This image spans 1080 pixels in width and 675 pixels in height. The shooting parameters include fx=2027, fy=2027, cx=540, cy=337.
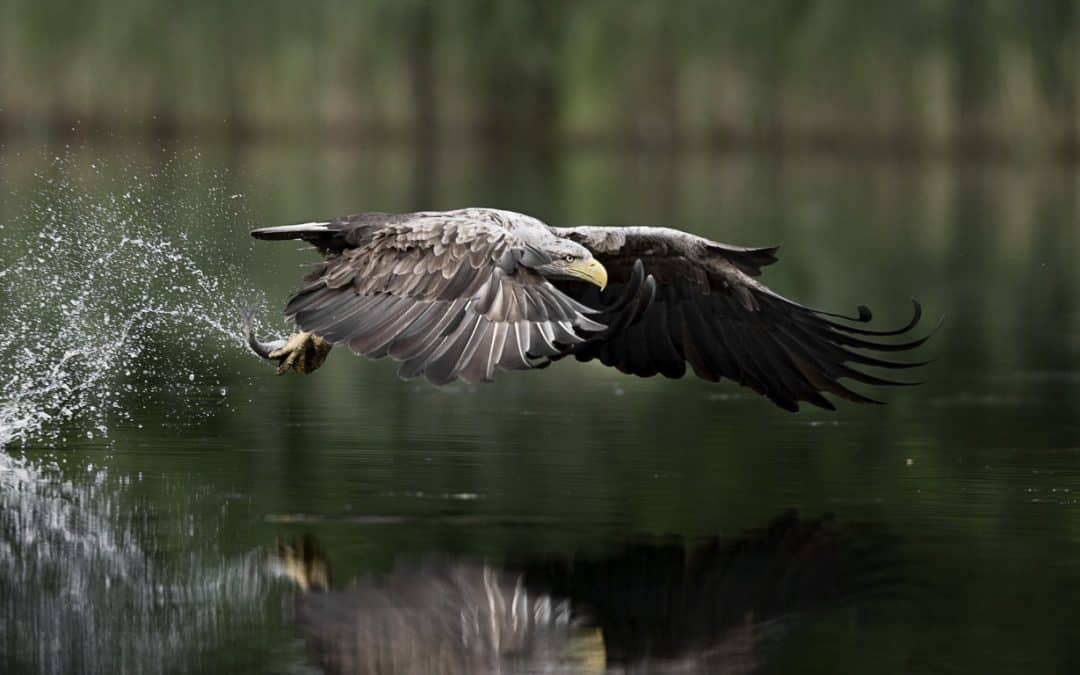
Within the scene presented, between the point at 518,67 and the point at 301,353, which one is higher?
the point at 518,67

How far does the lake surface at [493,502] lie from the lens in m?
6.02

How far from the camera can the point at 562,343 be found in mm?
8109

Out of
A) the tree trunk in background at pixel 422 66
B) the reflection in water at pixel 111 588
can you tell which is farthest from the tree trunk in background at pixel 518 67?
the reflection in water at pixel 111 588

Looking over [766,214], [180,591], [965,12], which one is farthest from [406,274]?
[965,12]

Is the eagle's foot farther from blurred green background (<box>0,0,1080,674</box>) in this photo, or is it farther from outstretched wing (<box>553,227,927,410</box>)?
outstretched wing (<box>553,227,927,410</box>)

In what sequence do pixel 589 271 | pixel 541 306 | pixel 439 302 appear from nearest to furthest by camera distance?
1. pixel 541 306
2. pixel 439 302
3. pixel 589 271

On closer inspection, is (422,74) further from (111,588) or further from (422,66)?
(111,588)

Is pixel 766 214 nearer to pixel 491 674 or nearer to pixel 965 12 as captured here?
pixel 965 12

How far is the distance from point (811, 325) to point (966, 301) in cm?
813

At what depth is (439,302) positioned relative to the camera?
834 cm

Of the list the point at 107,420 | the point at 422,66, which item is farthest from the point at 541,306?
the point at 422,66

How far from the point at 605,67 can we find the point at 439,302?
3405 cm

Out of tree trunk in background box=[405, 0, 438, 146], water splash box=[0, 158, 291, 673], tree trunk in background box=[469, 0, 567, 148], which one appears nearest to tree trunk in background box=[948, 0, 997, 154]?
tree trunk in background box=[469, 0, 567, 148]

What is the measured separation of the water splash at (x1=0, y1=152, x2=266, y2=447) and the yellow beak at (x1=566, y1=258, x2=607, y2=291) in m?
2.56
